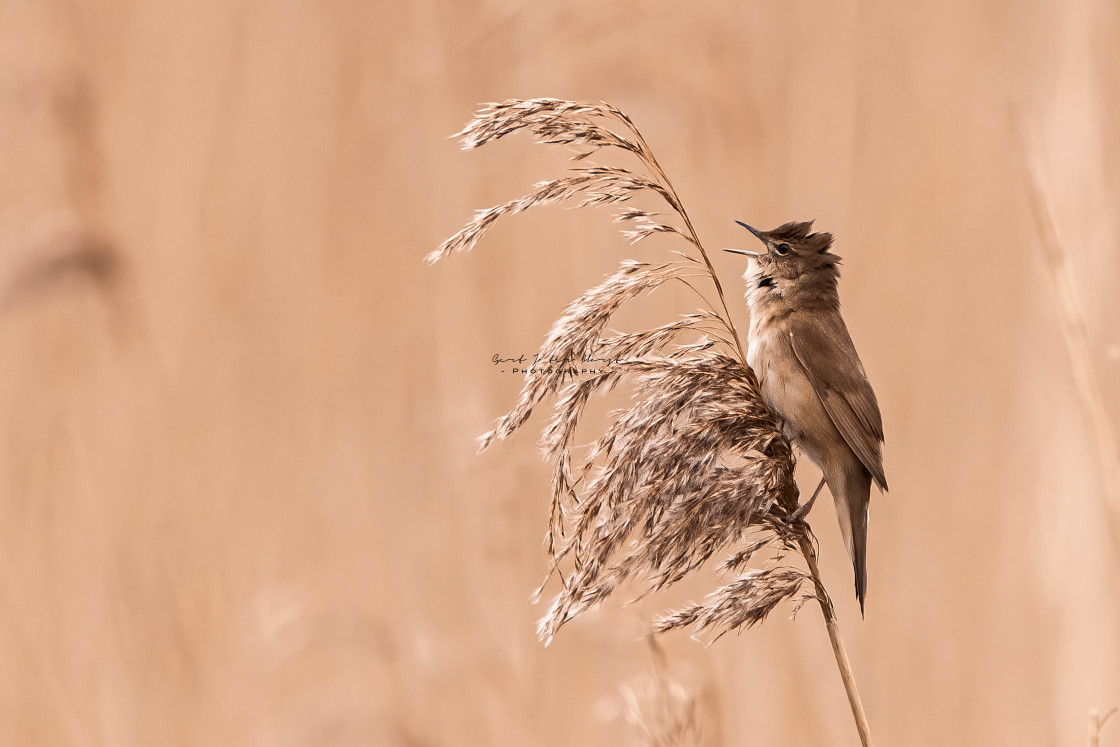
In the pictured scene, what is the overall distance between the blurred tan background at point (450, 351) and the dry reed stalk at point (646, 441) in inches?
19.2

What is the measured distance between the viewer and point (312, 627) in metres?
2.56

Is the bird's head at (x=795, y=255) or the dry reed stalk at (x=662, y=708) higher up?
the bird's head at (x=795, y=255)

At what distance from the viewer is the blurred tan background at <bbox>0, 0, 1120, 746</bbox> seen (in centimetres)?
255

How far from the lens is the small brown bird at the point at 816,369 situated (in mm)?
1997

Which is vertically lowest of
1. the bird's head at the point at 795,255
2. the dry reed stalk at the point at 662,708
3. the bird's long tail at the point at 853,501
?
the dry reed stalk at the point at 662,708

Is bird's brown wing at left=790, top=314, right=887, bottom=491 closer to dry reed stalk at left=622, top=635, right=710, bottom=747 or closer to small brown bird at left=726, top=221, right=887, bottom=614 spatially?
small brown bird at left=726, top=221, right=887, bottom=614

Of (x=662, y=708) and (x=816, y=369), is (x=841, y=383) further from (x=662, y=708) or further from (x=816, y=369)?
(x=662, y=708)

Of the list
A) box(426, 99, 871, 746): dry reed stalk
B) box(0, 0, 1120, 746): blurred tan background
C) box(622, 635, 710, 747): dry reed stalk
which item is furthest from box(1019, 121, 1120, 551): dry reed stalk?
box(622, 635, 710, 747): dry reed stalk

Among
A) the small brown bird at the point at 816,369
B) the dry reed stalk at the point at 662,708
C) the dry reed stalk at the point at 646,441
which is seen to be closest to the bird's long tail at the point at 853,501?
the small brown bird at the point at 816,369

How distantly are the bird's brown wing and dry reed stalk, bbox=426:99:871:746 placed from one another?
0.29 meters

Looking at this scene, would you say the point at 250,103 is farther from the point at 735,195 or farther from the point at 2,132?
the point at 735,195

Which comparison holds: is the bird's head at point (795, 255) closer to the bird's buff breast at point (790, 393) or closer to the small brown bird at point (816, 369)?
the small brown bird at point (816, 369)

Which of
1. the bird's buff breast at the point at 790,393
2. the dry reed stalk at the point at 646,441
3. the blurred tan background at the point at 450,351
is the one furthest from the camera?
the blurred tan background at the point at 450,351

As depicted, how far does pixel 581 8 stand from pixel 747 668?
2.09 metres
